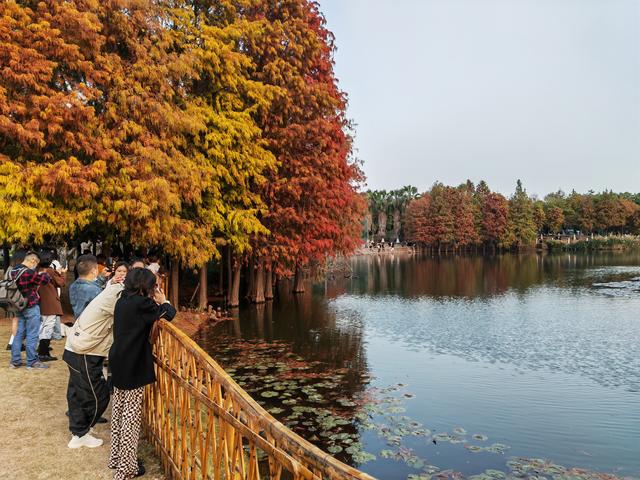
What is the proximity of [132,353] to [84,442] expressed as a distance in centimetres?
174

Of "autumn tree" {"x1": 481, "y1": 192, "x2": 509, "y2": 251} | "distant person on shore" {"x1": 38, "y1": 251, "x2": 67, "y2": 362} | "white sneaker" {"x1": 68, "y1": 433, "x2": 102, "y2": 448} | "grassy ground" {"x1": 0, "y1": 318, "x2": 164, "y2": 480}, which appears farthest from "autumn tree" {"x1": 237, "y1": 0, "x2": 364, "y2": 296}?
"autumn tree" {"x1": 481, "y1": 192, "x2": 509, "y2": 251}

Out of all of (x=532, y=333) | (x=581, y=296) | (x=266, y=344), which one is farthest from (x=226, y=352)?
(x=581, y=296)

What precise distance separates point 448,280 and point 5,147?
102ft

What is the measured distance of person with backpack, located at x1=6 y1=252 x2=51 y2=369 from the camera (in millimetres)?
7809

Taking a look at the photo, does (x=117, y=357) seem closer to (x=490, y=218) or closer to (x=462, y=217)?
(x=462, y=217)

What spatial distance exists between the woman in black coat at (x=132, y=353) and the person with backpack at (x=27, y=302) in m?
4.12

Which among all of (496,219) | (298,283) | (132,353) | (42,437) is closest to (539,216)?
(496,219)

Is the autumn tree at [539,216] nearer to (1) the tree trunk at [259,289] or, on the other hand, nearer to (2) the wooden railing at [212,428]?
(1) the tree trunk at [259,289]

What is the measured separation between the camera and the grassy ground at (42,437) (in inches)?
196

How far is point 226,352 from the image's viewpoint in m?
13.9

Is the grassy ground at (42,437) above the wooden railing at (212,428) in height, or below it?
below

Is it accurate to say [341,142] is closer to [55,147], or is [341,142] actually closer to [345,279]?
[55,147]

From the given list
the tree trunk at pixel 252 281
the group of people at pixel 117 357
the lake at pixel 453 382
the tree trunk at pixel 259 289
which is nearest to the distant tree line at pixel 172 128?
the tree trunk at pixel 252 281

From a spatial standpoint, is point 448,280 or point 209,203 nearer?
point 209,203
